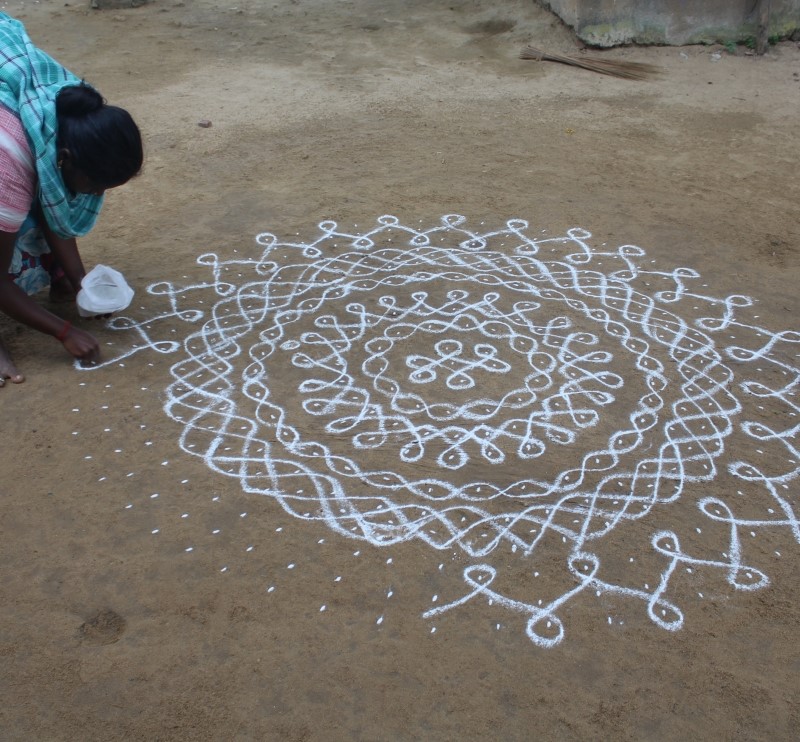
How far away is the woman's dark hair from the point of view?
281 cm

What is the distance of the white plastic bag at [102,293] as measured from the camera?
11.0 ft

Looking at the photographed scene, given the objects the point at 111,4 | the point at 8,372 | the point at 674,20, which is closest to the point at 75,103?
the point at 8,372

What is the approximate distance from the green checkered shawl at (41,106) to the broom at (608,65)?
4903mm

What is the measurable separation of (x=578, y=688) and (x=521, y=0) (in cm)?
751

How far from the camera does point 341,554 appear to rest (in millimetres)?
2410

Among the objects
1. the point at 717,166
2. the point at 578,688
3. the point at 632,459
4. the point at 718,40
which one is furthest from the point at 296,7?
the point at 578,688

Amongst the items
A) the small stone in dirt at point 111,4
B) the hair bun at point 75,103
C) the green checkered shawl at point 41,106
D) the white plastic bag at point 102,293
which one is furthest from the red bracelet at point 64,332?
the small stone in dirt at point 111,4

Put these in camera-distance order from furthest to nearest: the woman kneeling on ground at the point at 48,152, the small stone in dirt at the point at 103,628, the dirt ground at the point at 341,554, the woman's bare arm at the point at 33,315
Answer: the woman's bare arm at the point at 33,315, the woman kneeling on ground at the point at 48,152, the small stone in dirt at the point at 103,628, the dirt ground at the point at 341,554

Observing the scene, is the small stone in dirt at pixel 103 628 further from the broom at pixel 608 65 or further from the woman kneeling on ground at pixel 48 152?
the broom at pixel 608 65

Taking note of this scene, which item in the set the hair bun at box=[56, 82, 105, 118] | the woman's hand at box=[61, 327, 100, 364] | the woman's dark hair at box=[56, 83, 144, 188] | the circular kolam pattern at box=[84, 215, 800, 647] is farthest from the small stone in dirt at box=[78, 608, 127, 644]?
the hair bun at box=[56, 82, 105, 118]

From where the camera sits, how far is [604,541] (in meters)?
2.47

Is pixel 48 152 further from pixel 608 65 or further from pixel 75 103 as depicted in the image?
pixel 608 65

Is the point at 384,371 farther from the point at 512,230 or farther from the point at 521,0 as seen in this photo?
the point at 521,0

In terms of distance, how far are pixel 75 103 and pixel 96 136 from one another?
0.52ft
